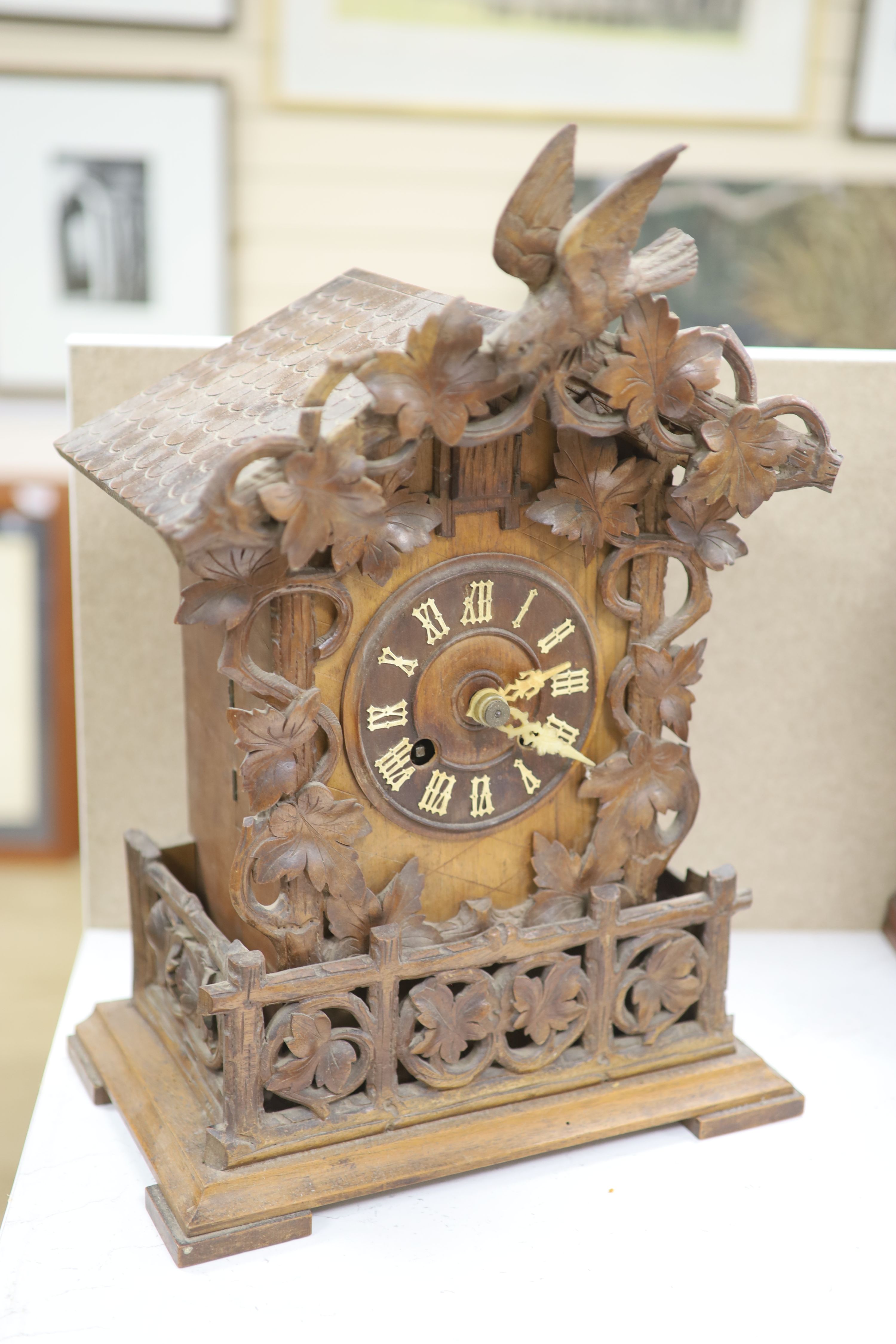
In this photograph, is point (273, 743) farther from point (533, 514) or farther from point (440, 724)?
point (533, 514)

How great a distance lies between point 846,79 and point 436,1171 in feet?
8.28

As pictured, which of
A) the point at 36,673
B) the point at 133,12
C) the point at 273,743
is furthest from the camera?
the point at 133,12

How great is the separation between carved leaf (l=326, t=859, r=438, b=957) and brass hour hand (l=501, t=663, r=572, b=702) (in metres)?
0.18

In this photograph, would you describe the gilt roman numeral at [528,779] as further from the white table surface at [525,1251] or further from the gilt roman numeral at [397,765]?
the white table surface at [525,1251]

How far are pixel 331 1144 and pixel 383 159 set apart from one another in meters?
2.14

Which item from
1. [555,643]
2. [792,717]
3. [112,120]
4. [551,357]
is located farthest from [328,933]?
[112,120]

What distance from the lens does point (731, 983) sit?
1719 millimetres

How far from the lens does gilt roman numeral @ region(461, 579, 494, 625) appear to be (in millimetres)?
1247

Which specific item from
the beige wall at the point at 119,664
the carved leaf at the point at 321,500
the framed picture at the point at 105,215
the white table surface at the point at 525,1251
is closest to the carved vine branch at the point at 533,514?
the carved leaf at the point at 321,500

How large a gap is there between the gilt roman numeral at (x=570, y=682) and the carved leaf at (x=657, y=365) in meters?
0.25

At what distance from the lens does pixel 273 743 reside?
118cm

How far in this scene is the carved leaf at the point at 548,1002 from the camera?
1.33m

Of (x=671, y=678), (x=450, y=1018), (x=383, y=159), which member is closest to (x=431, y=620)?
(x=671, y=678)

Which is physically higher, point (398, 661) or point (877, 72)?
point (877, 72)
